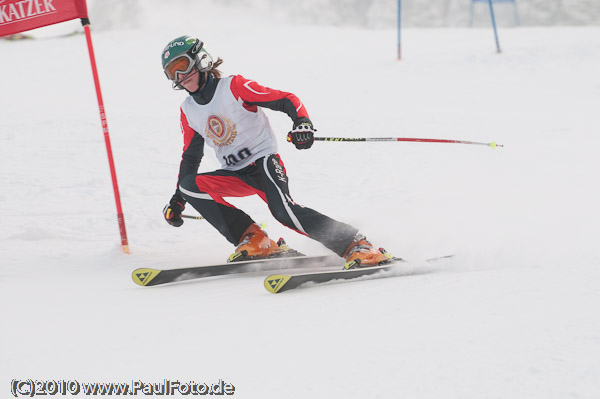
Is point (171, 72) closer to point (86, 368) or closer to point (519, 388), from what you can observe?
point (86, 368)

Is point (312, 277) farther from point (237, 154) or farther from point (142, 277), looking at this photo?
point (237, 154)

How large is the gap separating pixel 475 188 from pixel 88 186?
3380 mm

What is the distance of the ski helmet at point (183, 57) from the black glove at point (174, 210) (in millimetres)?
726

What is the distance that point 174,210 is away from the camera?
12.6ft

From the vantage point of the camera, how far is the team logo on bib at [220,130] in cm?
365

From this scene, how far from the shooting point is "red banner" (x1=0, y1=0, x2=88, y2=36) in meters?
4.03

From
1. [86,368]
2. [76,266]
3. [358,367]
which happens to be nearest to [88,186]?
[76,266]

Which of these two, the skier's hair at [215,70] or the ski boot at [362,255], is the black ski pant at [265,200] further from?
the skier's hair at [215,70]

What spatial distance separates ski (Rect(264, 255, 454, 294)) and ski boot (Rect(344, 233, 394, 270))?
0.05 metres

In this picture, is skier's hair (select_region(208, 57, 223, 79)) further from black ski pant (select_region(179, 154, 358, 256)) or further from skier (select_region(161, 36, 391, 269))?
black ski pant (select_region(179, 154, 358, 256))

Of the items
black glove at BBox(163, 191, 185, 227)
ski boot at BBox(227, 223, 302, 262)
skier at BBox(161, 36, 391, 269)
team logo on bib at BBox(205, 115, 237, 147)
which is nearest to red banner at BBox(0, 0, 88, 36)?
skier at BBox(161, 36, 391, 269)

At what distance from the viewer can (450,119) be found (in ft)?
26.4

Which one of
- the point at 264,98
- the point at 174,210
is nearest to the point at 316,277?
the point at 264,98

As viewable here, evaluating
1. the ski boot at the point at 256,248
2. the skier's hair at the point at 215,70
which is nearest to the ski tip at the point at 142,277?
the ski boot at the point at 256,248
